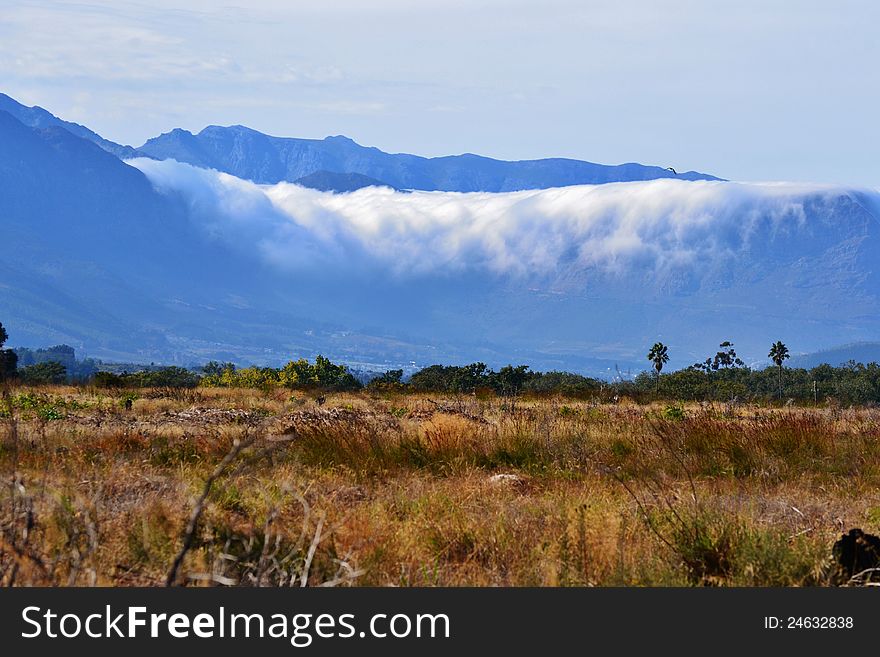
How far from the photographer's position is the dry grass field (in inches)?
322

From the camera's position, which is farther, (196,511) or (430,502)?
(430,502)

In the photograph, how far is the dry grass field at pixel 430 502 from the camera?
8.18 m

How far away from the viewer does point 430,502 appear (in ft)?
35.9

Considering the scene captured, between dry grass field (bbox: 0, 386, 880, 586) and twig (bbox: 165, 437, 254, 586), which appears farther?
dry grass field (bbox: 0, 386, 880, 586)

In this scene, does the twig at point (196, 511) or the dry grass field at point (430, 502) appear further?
the dry grass field at point (430, 502)
